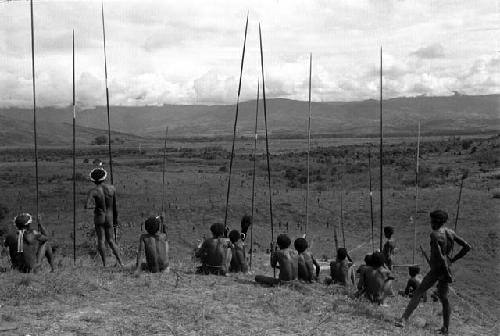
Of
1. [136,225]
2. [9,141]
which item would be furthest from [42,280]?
[9,141]

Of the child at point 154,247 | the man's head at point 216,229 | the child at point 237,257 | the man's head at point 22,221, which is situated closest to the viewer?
the man's head at point 22,221

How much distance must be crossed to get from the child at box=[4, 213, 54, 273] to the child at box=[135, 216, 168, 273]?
5.59 ft

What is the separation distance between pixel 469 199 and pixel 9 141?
16060cm

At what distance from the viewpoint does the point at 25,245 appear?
30.2ft

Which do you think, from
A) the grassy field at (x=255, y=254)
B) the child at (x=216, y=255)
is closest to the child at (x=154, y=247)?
the grassy field at (x=255, y=254)

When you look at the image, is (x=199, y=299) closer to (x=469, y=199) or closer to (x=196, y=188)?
(x=469, y=199)

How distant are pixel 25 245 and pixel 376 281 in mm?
6019

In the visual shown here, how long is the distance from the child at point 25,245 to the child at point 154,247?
1.70m

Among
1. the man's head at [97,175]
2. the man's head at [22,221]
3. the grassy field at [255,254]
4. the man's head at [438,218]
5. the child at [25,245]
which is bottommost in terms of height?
the grassy field at [255,254]

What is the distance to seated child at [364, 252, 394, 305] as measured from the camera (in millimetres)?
9664

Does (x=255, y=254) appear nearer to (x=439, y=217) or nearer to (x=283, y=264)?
(x=283, y=264)

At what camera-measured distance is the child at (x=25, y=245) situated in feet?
29.9

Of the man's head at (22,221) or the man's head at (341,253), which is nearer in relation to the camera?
the man's head at (22,221)

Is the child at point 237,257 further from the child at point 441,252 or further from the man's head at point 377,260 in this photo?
the child at point 441,252
